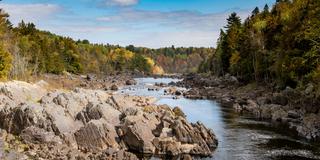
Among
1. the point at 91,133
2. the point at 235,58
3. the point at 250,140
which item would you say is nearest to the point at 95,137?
the point at 91,133

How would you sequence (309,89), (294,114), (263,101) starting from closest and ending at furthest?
(294,114) < (309,89) < (263,101)

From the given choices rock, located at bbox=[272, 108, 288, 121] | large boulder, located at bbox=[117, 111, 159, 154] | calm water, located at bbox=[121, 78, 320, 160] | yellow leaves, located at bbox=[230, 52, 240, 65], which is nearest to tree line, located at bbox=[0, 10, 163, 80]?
large boulder, located at bbox=[117, 111, 159, 154]

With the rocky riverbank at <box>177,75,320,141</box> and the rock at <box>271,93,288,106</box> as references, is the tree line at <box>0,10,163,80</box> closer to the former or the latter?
the rocky riverbank at <box>177,75,320,141</box>

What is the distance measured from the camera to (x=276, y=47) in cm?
9350

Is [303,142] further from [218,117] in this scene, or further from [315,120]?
[218,117]

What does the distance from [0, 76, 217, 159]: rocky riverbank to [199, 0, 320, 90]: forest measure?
15709 mm

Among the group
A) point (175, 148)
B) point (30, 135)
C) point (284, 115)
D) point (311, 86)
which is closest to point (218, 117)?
point (284, 115)

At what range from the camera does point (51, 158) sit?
3838 centimetres

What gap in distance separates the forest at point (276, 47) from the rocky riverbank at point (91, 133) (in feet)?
51.5

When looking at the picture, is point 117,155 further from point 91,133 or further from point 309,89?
point 309,89

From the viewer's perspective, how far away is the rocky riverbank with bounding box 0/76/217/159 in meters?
41.2

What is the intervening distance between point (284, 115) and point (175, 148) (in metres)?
26.1

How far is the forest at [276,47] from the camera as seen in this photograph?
6710 centimetres

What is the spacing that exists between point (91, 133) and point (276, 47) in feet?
194
